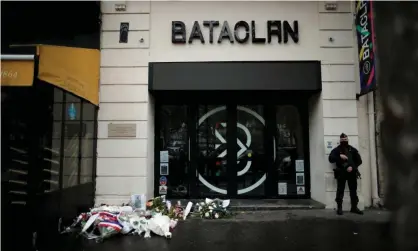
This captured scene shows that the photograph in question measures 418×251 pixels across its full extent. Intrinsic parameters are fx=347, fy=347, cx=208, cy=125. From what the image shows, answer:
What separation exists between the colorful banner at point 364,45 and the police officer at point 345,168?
123 centimetres

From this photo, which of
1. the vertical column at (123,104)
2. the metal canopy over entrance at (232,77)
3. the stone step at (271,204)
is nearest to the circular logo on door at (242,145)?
the stone step at (271,204)

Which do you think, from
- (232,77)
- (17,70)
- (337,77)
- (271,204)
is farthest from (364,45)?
(17,70)

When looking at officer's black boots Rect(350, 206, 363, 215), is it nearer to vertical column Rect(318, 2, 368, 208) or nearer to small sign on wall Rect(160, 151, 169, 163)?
vertical column Rect(318, 2, 368, 208)

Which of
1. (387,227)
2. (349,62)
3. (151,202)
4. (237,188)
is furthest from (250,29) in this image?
(387,227)

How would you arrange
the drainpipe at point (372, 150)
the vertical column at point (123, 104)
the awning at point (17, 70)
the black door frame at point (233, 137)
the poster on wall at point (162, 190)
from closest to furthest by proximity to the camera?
the awning at point (17, 70) < the drainpipe at point (372, 150) < the vertical column at point (123, 104) < the poster on wall at point (162, 190) < the black door frame at point (233, 137)

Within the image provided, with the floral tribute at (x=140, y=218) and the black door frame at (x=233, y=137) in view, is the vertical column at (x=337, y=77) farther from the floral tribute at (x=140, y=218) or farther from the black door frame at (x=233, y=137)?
the floral tribute at (x=140, y=218)

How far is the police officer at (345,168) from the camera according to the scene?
24.7 feet

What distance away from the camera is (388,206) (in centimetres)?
135

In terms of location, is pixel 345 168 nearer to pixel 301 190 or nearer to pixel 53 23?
pixel 301 190

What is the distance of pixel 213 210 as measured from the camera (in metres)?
7.50

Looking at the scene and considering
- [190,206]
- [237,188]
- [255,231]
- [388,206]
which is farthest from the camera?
[237,188]

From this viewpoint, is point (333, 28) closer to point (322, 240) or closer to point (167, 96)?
→ point (167, 96)

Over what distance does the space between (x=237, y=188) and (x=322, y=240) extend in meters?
3.51

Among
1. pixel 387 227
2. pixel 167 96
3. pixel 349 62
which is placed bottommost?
pixel 387 227
